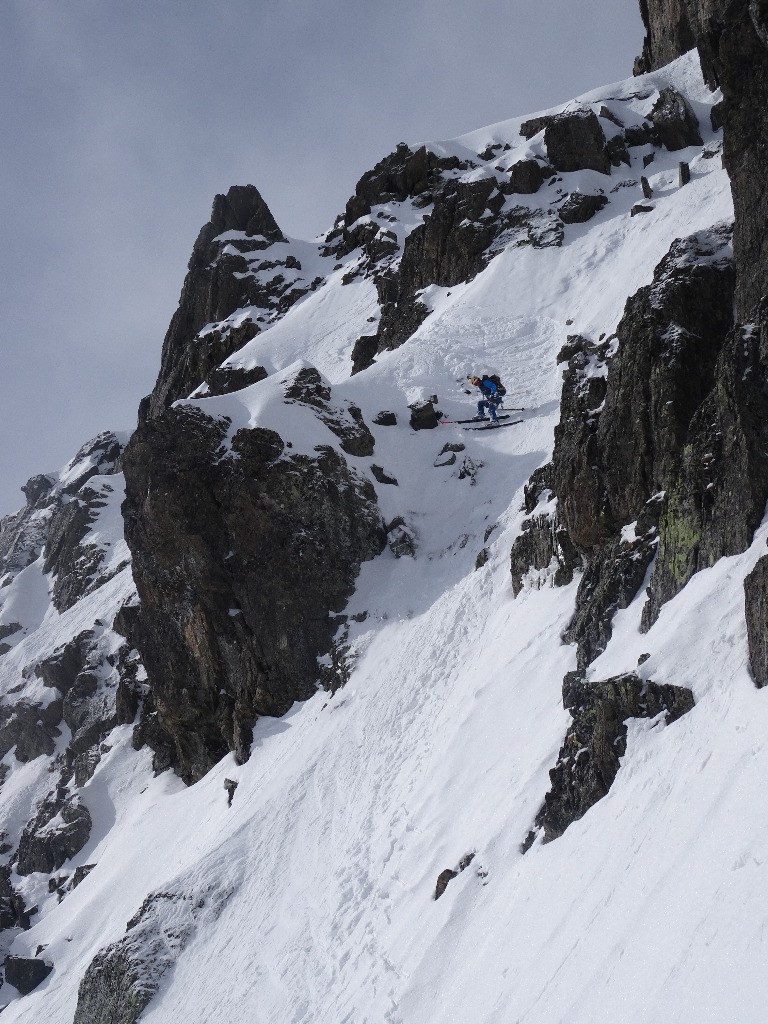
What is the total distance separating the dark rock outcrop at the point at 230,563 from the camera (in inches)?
1184

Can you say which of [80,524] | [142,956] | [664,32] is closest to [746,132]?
[142,956]

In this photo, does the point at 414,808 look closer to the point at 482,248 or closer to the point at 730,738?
the point at 730,738

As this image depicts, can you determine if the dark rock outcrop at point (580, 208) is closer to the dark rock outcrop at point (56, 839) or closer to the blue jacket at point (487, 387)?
the blue jacket at point (487, 387)

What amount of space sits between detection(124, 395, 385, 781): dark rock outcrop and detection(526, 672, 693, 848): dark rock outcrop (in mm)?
16437

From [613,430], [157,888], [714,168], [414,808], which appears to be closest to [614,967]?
[414,808]

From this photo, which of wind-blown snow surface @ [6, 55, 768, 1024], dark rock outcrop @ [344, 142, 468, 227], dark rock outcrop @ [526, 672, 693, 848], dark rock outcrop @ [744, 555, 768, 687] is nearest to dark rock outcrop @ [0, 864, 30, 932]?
wind-blown snow surface @ [6, 55, 768, 1024]

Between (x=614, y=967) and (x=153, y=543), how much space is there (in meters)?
25.2

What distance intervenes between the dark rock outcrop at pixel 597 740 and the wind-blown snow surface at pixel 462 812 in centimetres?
33

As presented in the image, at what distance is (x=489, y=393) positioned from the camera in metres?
34.0

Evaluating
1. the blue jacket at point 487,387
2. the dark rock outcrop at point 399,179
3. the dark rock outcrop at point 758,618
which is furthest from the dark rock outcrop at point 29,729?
the dark rock outcrop at point 758,618

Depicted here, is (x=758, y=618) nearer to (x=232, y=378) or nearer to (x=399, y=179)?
(x=232, y=378)

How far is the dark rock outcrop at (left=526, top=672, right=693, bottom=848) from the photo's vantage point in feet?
41.0

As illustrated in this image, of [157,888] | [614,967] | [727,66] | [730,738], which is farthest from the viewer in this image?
[157,888]

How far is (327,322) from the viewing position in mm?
56906
